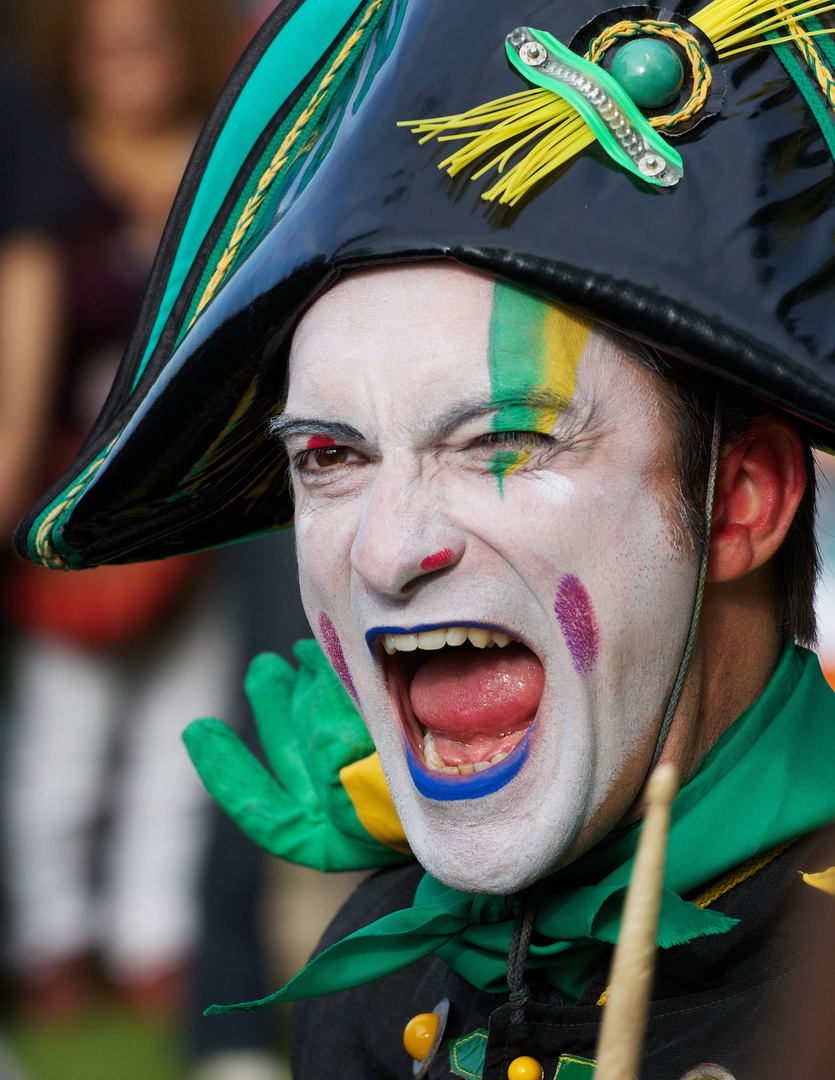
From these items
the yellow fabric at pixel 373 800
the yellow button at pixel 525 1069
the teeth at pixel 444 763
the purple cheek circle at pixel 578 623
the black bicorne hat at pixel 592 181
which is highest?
the black bicorne hat at pixel 592 181

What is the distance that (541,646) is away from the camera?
59.8 inches

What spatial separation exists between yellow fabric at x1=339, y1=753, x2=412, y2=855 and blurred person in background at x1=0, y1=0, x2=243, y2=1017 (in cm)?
206

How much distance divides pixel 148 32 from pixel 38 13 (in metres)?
0.39

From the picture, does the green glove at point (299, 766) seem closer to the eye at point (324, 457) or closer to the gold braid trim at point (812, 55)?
the eye at point (324, 457)

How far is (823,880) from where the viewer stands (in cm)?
149

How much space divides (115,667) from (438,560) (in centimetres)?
287

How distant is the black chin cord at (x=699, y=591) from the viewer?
1.54 meters

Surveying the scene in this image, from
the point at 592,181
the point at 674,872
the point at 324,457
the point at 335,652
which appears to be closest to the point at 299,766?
the point at 335,652

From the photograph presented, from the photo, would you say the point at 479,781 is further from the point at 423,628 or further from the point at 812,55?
the point at 812,55

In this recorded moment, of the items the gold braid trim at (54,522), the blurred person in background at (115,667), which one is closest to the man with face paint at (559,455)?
the gold braid trim at (54,522)

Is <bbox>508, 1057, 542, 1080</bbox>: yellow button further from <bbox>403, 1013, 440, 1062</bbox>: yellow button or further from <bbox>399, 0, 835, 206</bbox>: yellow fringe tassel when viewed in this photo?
<bbox>399, 0, 835, 206</bbox>: yellow fringe tassel

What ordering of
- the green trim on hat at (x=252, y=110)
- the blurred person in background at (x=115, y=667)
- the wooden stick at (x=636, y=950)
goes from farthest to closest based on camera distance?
the blurred person in background at (x=115, y=667)
the green trim on hat at (x=252, y=110)
the wooden stick at (x=636, y=950)

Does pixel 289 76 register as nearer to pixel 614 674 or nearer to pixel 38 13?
pixel 614 674

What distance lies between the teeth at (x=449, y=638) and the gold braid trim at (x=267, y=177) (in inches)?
21.8
